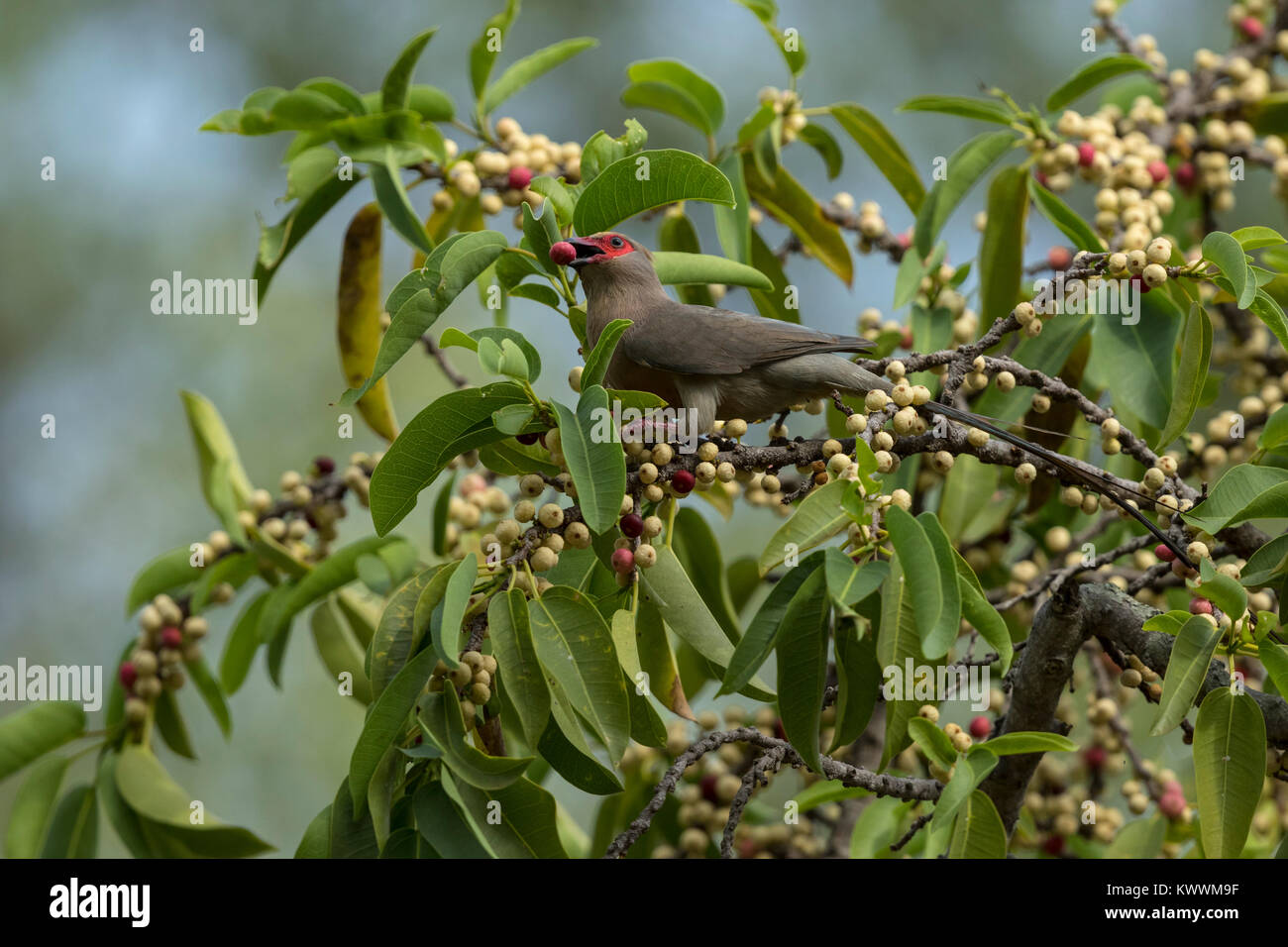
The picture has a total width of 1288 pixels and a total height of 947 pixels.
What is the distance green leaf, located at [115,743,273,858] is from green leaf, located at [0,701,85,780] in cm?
14

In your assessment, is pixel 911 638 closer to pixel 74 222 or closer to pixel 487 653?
pixel 487 653

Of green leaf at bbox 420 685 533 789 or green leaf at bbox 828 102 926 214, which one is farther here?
green leaf at bbox 828 102 926 214

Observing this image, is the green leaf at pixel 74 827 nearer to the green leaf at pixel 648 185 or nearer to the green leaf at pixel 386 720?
the green leaf at pixel 386 720

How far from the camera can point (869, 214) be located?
2.80 meters

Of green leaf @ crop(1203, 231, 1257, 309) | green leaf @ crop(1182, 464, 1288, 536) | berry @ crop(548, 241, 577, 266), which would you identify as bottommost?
green leaf @ crop(1182, 464, 1288, 536)

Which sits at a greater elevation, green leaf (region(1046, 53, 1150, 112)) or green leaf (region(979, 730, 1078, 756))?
green leaf (region(1046, 53, 1150, 112))

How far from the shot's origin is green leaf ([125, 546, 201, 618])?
2.68 meters

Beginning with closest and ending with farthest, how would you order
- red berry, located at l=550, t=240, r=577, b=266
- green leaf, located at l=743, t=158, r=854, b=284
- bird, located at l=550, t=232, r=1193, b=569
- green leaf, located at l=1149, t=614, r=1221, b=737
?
1. green leaf, located at l=1149, t=614, r=1221, b=737
2. red berry, located at l=550, t=240, r=577, b=266
3. bird, located at l=550, t=232, r=1193, b=569
4. green leaf, located at l=743, t=158, r=854, b=284

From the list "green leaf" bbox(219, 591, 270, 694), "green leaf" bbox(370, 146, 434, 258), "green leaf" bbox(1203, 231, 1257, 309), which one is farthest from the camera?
"green leaf" bbox(219, 591, 270, 694)

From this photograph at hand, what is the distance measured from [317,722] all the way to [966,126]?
19.1ft

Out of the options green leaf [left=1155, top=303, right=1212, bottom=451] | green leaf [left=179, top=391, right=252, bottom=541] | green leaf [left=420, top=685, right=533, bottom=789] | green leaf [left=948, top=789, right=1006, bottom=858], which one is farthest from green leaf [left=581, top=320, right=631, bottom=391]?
green leaf [left=179, top=391, right=252, bottom=541]

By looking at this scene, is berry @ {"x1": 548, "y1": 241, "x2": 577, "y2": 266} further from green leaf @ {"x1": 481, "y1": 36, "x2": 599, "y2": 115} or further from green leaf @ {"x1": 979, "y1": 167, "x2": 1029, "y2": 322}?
green leaf @ {"x1": 979, "y1": 167, "x2": 1029, "y2": 322}
